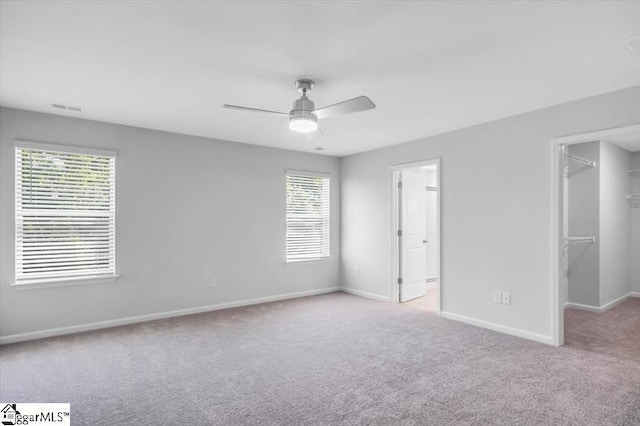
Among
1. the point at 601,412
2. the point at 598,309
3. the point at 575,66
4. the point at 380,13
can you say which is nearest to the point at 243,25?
the point at 380,13

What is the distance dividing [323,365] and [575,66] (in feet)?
10.5

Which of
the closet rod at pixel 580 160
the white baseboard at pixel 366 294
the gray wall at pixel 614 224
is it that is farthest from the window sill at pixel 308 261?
the gray wall at pixel 614 224

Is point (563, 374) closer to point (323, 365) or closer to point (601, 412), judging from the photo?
point (601, 412)

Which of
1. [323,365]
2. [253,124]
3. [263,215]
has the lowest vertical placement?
[323,365]

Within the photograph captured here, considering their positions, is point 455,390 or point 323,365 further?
point 323,365

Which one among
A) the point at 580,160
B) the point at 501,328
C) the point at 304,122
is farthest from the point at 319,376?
the point at 580,160

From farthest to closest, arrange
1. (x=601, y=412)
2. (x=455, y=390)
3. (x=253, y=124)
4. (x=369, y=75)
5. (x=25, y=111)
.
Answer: (x=253, y=124), (x=25, y=111), (x=369, y=75), (x=455, y=390), (x=601, y=412)

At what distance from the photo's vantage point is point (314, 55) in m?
2.55

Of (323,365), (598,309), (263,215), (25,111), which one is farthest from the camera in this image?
(263,215)

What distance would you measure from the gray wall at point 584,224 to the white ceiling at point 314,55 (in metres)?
2.11

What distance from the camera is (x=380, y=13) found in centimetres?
204

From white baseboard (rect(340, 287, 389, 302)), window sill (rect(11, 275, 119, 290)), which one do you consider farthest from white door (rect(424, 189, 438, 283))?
window sill (rect(11, 275, 119, 290))

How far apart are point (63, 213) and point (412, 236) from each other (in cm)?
484

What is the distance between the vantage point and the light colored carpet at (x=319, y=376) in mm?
2387
